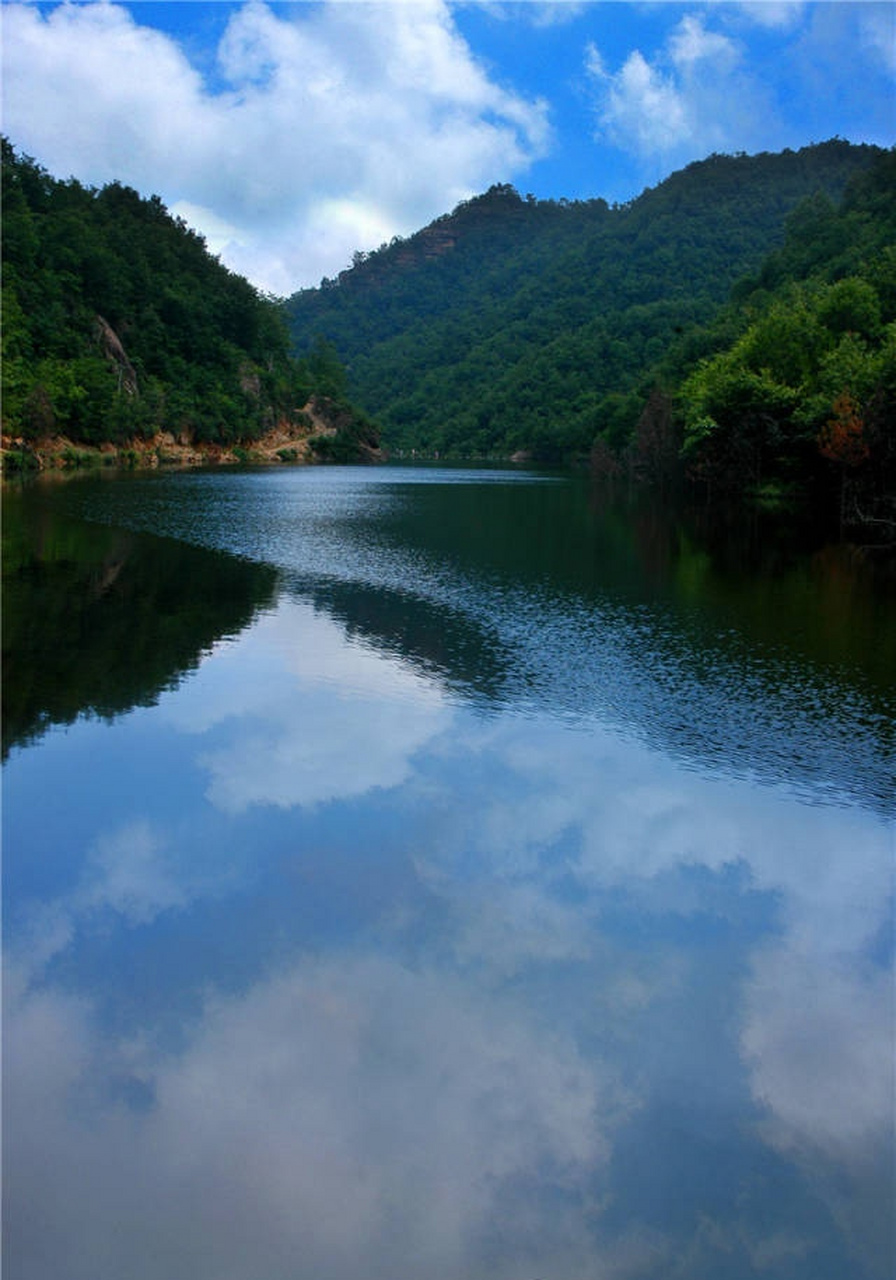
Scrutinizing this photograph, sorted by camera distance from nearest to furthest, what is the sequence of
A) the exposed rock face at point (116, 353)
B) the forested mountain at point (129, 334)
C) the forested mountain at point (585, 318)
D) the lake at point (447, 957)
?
the lake at point (447, 957) → the forested mountain at point (129, 334) → the exposed rock face at point (116, 353) → the forested mountain at point (585, 318)

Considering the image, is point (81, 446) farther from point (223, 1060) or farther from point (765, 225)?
point (765, 225)

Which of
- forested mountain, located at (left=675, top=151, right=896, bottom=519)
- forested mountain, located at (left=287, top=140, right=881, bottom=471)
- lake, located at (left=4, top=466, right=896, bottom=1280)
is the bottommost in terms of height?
lake, located at (left=4, top=466, right=896, bottom=1280)

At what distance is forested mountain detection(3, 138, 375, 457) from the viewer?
2662 inches

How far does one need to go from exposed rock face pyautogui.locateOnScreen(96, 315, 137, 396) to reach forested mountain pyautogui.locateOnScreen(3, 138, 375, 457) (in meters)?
0.18

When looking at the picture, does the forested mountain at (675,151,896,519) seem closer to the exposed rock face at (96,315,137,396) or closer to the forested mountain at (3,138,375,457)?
the forested mountain at (3,138,375,457)

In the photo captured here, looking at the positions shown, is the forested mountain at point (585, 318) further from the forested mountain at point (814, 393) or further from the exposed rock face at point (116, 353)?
the exposed rock face at point (116, 353)

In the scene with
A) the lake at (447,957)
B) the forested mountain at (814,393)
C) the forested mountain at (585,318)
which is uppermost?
the forested mountain at (585,318)

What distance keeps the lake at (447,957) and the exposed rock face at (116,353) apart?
226ft

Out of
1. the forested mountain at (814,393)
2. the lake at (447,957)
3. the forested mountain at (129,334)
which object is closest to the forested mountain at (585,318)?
the forested mountain at (129,334)

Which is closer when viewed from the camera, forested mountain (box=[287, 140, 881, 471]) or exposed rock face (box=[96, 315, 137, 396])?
exposed rock face (box=[96, 315, 137, 396])

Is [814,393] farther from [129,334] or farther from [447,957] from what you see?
[129,334]

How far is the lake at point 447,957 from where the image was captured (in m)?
4.52

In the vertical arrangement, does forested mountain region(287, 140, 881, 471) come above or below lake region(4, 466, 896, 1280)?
above

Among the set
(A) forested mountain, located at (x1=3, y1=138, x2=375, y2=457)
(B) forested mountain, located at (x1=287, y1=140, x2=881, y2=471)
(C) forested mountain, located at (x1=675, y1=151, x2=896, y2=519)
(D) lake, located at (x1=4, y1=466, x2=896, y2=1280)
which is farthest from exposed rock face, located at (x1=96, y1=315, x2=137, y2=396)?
(D) lake, located at (x1=4, y1=466, x2=896, y2=1280)
